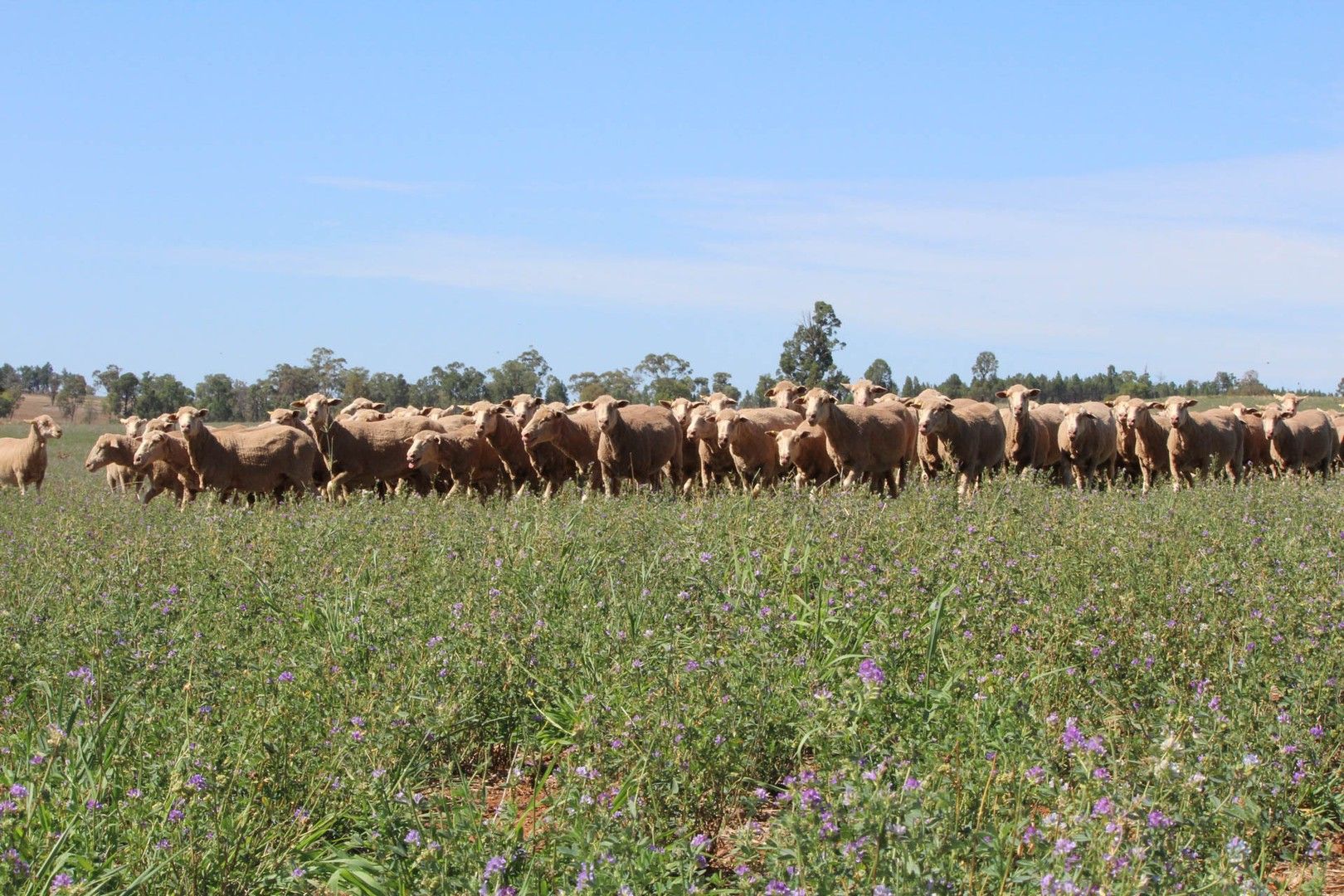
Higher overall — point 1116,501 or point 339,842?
point 1116,501

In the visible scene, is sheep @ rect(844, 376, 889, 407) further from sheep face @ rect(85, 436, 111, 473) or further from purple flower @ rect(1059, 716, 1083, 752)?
purple flower @ rect(1059, 716, 1083, 752)

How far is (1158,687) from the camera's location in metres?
5.59

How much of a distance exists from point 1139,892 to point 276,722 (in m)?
3.36

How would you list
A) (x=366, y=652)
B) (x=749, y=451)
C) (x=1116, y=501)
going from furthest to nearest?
1. (x=749, y=451)
2. (x=1116, y=501)
3. (x=366, y=652)

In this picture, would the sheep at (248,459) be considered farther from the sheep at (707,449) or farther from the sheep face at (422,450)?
the sheep at (707,449)

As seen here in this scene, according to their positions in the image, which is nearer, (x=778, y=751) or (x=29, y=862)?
(x=29, y=862)

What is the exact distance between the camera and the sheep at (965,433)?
19.5m

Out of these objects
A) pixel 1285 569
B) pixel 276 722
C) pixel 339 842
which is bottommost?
pixel 339 842

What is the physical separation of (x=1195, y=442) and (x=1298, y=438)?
6.23 meters

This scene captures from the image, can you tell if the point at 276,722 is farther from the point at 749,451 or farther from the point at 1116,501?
the point at 749,451

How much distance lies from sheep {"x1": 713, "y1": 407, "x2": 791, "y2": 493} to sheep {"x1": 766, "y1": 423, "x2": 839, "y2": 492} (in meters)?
0.53

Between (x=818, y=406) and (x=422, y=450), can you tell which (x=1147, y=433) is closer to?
(x=818, y=406)

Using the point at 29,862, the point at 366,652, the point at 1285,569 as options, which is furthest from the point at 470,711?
the point at 1285,569

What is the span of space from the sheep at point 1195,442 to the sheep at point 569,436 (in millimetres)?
11073
